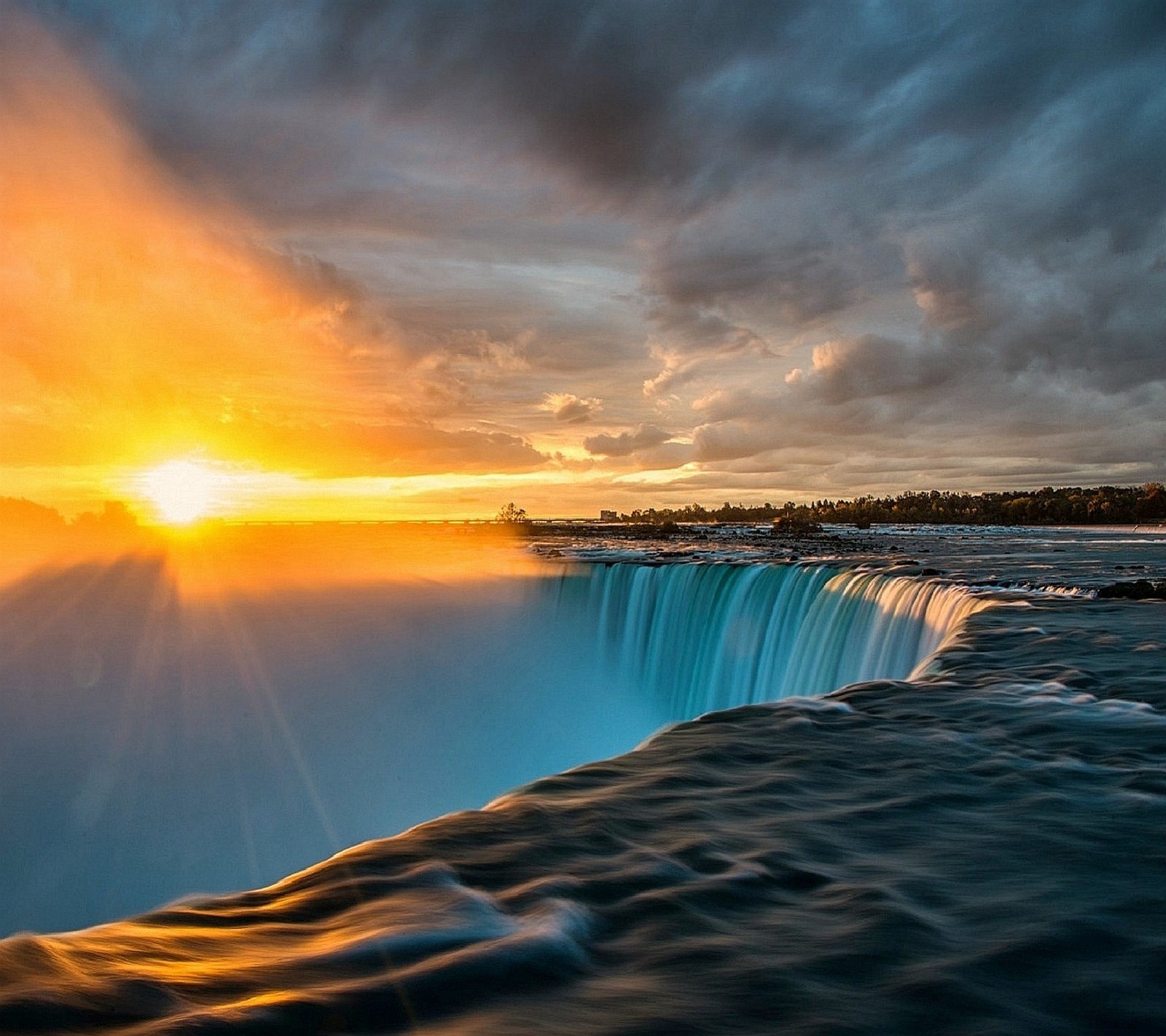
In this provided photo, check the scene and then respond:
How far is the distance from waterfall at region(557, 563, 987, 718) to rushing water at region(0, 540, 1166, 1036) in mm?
7946

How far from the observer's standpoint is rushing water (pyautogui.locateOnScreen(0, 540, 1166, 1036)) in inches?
118

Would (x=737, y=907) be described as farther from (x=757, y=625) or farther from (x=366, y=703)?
(x=366, y=703)

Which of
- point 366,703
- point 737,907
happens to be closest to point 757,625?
point 737,907

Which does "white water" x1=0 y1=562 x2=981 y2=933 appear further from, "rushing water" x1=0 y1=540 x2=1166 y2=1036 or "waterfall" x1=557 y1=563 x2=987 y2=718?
"rushing water" x1=0 y1=540 x2=1166 y2=1036

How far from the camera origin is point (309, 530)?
15188cm

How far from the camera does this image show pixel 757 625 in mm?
22719

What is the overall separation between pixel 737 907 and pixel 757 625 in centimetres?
1918

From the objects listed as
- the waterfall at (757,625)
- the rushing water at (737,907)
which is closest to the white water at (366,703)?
the waterfall at (757,625)

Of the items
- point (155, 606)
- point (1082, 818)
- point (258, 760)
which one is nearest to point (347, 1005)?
point (1082, 818)

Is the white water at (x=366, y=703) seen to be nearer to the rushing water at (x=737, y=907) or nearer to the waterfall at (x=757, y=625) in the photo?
the waterfall at (x=757, y=625)

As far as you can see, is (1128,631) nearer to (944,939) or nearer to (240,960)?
(944,939)

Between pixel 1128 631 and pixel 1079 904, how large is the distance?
1055 centimetres

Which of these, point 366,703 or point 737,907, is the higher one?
point 737,907

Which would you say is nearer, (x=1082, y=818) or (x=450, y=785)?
(x=1082, y=818)
